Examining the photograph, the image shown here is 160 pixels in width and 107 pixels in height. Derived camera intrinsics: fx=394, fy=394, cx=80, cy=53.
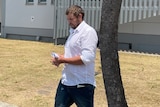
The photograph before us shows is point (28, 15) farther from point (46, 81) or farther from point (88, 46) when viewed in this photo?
point (88, 46)

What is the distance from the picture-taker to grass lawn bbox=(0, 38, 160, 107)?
745 centimetres

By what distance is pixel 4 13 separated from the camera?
2184 cm

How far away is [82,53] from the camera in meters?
4.37

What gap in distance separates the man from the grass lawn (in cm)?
261

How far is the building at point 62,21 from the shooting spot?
50.1 feet

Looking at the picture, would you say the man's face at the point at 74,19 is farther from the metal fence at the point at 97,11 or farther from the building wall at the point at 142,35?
the building wall at the point at 142,35

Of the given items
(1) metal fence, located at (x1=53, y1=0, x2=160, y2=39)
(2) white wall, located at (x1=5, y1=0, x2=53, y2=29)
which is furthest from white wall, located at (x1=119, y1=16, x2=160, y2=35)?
(2) white wall, located at (x1=5, y1=0, x2=53, y2=29)

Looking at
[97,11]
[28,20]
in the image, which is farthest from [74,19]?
[28,20]

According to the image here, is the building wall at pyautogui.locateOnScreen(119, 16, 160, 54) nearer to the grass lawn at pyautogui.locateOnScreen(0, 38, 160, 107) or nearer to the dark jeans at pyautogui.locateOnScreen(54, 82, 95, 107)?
the grass lawn at pyautogui.locateOnScreen(0, 38, 160, 107)

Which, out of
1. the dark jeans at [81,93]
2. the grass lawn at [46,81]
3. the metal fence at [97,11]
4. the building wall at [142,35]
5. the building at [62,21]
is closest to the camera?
the dark jeans at [81,93]

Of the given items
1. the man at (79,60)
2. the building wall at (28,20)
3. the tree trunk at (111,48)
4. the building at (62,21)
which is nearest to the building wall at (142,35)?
the building at (62,21)

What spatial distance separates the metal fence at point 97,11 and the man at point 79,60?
34.4 ft

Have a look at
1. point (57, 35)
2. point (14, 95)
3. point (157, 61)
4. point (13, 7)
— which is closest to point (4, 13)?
point (13, 7)

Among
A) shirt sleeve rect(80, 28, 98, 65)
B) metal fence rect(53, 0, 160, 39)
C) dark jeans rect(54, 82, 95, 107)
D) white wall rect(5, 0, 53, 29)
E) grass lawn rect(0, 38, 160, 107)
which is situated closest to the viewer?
shirt sleeve rect(80, 28, 98, 65)
